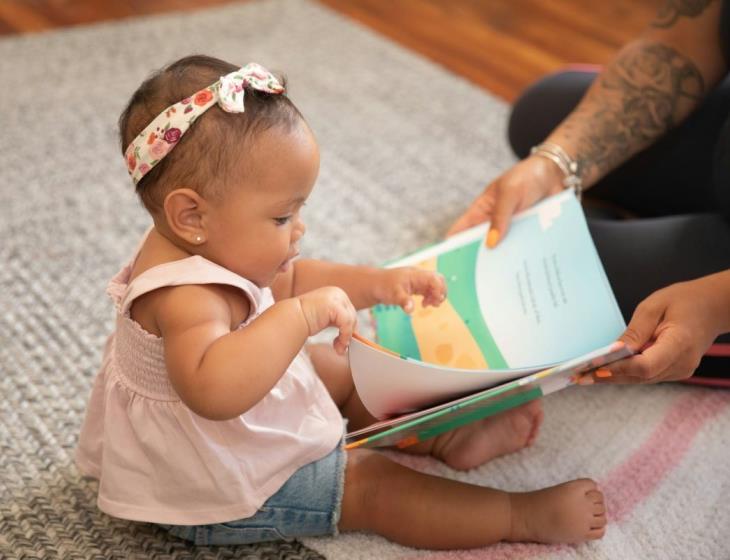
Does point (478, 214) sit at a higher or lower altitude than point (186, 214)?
lower

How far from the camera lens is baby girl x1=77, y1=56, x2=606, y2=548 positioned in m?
0.73

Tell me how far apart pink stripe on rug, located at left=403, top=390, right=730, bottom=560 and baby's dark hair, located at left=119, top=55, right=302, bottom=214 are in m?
0.44

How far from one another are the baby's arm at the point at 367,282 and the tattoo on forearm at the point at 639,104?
0.38 metres

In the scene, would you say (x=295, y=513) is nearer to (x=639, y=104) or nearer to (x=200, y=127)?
(x=200, y=127)

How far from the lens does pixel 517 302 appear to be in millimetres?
984

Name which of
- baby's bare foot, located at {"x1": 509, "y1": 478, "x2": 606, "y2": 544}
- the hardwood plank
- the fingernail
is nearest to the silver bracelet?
the fingernail

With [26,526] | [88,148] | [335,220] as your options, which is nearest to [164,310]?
[26,526]

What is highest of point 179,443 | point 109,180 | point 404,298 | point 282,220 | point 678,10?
point 678,10

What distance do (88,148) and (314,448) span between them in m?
0.92

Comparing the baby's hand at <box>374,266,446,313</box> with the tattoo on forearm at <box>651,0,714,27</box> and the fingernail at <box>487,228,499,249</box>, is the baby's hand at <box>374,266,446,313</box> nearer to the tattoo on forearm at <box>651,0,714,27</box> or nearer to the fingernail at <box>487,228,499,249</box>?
the fingernail at <box>487,228,499,249</box>

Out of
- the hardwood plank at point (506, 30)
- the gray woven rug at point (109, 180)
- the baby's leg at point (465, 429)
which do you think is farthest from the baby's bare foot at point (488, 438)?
the hardwood plank at point (506, 30)

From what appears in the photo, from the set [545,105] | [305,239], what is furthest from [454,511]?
[545,105]

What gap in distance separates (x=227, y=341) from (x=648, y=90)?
744mm

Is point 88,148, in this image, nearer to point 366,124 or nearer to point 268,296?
point 366,124
